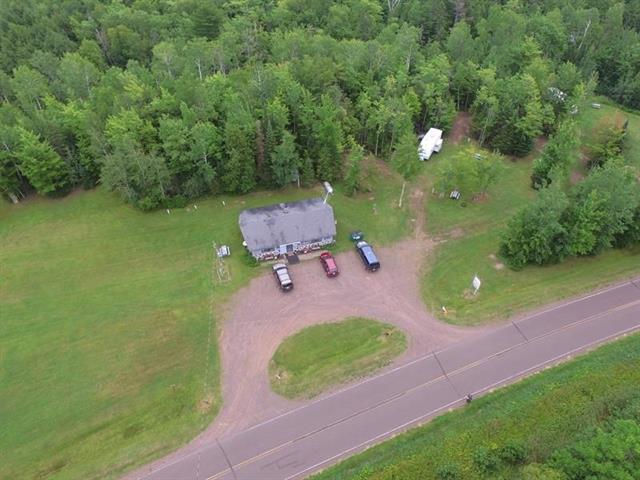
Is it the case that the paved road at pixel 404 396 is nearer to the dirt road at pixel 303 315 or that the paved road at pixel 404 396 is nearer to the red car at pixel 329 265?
the dirt road at pixel 303 315

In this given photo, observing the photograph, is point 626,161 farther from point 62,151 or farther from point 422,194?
point 62,151

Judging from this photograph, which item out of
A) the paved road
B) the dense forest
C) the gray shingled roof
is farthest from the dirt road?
the dense forest

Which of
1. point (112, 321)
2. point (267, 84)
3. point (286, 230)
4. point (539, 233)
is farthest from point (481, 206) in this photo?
point (112, 321)

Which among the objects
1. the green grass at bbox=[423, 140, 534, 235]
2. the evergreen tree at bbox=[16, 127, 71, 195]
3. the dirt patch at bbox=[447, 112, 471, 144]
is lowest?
the green grass at bbox=[423, 140, 534, 235]

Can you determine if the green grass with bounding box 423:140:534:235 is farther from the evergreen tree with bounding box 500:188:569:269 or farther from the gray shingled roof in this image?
the gray shingled roof

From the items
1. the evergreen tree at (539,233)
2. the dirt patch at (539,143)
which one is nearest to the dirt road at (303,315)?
the evergreen tree at (539,233)

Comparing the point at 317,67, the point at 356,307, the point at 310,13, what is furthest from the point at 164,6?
the point at 356,307

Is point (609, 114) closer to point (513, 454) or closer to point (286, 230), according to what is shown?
point (286, 230)
